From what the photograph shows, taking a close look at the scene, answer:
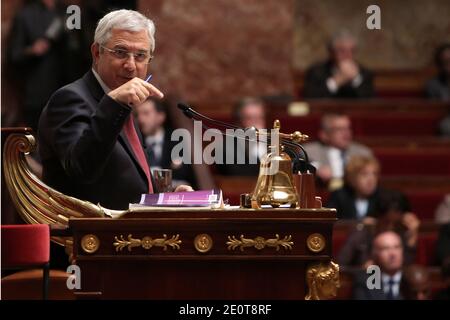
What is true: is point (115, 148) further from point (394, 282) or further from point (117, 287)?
point (394, 282)

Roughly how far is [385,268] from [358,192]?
105 cm

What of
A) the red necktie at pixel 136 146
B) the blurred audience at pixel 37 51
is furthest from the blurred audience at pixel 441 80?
the red necktie at pixel 136 146

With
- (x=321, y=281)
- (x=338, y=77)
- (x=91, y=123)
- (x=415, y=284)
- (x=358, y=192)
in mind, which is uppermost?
(x=338, y=77)

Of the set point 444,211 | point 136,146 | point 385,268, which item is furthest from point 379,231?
point 136,146

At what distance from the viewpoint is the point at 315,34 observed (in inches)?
441

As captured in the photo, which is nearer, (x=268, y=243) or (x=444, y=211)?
(x=268, y=243)

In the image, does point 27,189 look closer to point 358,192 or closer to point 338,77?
point 358,192

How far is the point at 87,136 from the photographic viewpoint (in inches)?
143

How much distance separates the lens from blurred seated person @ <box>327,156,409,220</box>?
764cm

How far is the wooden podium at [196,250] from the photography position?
11.3 ft

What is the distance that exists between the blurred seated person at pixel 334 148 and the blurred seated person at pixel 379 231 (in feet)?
2.65

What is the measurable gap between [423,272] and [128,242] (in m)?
3.37
